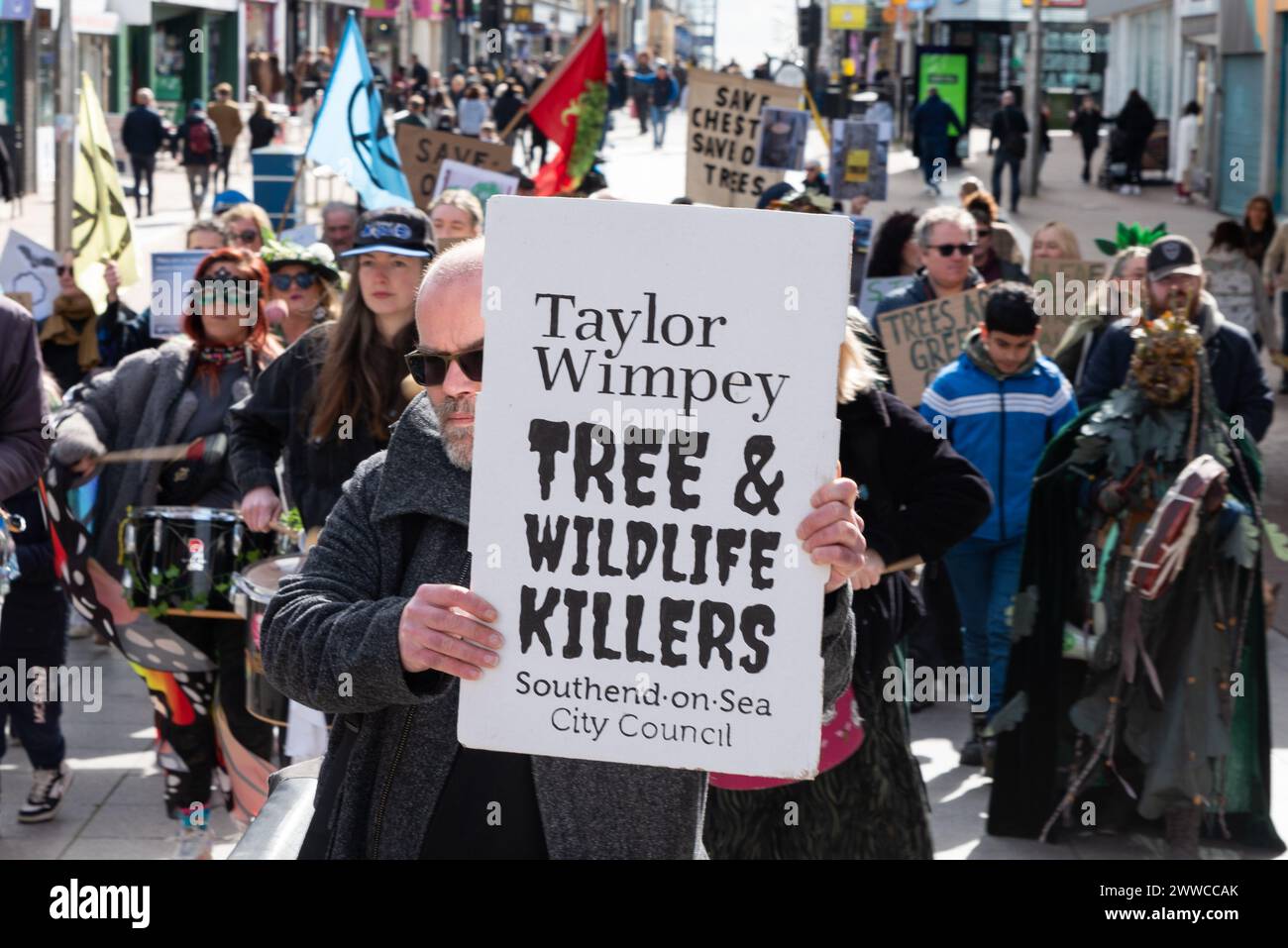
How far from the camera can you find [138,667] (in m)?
6.00

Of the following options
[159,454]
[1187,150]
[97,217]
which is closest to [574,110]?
[97,217]

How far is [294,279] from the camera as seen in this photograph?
7.75m

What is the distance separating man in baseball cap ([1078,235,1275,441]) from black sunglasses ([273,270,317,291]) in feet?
10.2

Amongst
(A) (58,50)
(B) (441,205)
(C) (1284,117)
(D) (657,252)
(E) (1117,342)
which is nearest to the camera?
(D) (657,252)

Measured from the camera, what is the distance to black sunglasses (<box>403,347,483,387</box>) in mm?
2881

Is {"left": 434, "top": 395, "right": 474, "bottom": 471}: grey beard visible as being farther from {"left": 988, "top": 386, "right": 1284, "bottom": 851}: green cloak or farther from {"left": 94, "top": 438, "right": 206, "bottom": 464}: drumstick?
{"left": 988, "top": 386, "right": 1284, "bottom": 851}: green cloak

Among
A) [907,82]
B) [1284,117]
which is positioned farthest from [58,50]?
[907,82]

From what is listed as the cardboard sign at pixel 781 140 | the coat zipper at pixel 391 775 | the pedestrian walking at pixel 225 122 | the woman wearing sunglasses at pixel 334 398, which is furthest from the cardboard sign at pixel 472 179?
the pedestrian walking at pixel 225 122

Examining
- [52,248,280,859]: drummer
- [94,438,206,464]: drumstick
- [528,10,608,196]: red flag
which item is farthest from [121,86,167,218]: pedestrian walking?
[94,438,206,464]: drumstick

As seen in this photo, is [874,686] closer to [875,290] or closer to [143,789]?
[143,789]

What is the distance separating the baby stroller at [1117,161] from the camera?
3281 cm

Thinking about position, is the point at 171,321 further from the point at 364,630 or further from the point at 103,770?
the point at 364,630

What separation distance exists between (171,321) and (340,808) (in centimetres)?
628

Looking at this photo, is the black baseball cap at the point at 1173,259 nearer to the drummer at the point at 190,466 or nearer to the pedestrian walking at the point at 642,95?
the drummer at the point at 190,466
